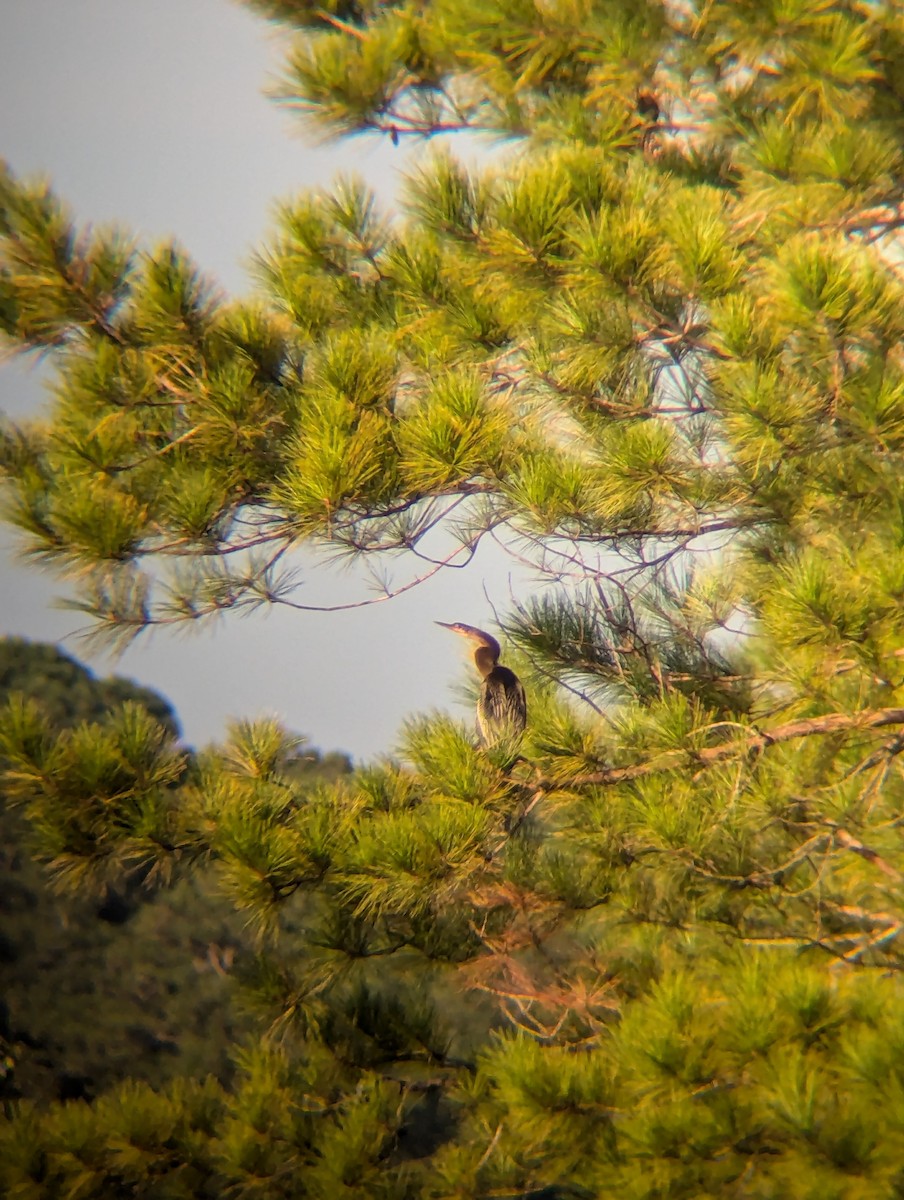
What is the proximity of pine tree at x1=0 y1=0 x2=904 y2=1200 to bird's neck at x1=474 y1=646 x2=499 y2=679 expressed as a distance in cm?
10

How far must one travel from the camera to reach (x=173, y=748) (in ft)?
5.84

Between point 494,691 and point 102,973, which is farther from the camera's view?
point 102,973

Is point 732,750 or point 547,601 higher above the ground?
point 547,601

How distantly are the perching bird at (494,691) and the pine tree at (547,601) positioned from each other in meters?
0.06

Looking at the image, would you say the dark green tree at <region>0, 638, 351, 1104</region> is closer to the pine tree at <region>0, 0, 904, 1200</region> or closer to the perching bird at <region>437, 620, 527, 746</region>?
the perching bird at <region>437, 620, 527, 746</region>

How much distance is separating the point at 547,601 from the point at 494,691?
199 millimetres

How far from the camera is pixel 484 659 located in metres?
2.25

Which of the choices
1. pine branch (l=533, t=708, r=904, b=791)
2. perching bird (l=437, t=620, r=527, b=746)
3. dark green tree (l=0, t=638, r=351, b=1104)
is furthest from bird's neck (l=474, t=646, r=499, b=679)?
dark green tree (l=0, t=638, r=351, b=1104)

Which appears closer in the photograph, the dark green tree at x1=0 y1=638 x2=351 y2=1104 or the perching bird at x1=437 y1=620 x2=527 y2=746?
the perching bird at x1=437 y1=620 x2=527 y2=746

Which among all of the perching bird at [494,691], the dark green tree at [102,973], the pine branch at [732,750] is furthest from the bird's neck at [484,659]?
the dark green tree at [102,973]

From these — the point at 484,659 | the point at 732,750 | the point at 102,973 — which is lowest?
the point at 732,750

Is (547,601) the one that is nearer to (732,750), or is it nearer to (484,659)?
(484,659)

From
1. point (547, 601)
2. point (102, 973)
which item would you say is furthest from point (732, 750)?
point (102, 973)

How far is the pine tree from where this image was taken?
1.54 metres
